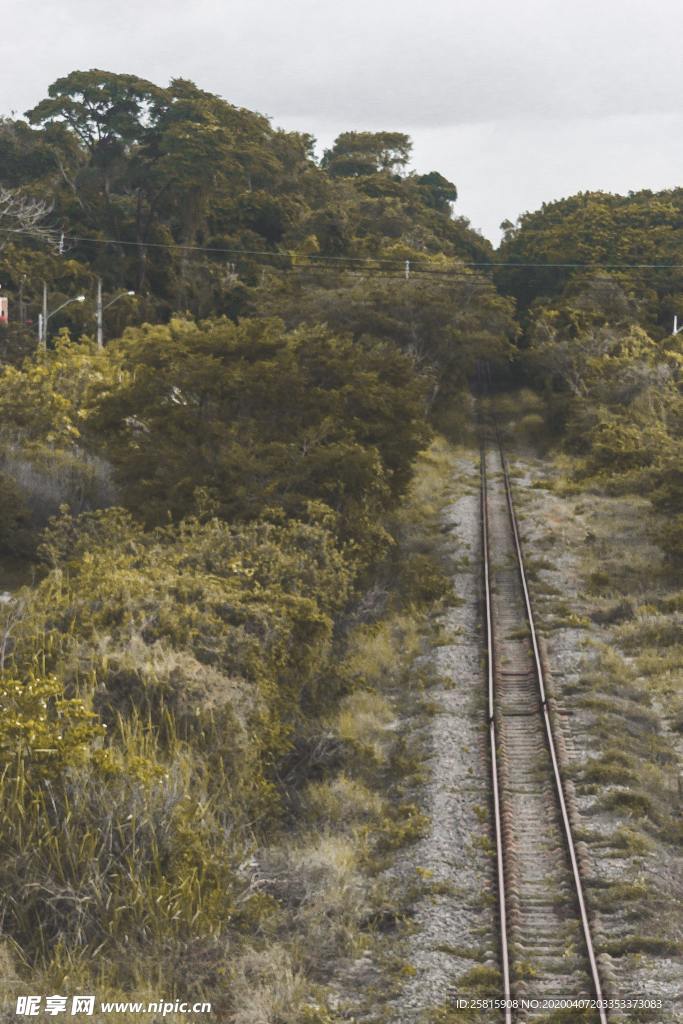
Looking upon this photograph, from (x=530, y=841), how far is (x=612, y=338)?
149ft

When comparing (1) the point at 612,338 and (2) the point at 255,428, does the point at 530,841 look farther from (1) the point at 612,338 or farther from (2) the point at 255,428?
(1) the point at 612,338

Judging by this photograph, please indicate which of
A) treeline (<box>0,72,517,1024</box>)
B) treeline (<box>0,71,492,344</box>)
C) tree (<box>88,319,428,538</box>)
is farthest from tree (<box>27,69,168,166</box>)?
tree (<box>88,319,428,538</box>)

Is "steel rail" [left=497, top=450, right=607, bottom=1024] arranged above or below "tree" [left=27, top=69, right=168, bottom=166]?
below

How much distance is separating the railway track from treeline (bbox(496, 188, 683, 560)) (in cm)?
742

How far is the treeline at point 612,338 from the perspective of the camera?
42750 millimetres

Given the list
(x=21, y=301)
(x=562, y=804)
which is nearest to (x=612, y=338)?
(x=21, y=301)

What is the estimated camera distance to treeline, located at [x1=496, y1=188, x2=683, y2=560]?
42750mm

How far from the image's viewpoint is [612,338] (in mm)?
57531

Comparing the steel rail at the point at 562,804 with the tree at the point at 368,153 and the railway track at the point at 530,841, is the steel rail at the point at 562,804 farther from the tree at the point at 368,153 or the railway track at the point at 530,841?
the tree at the point at 368,153

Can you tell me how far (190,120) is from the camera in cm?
7212

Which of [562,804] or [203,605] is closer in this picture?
[562,804]

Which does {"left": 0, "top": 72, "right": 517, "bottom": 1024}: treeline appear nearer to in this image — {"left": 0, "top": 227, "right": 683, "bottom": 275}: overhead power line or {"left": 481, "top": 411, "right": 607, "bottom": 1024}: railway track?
{"left": 481, "top": 411, "right": 607, "bottom": 1024}: railway track

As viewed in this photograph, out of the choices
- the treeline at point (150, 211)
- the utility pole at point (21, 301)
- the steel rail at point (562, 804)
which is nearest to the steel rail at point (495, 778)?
the steel rail at point (562, 804)

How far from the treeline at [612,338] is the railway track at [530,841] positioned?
7.42m
